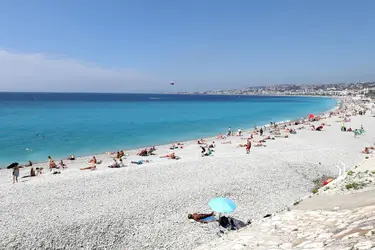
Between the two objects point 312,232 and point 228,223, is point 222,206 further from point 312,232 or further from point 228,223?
point 312,232

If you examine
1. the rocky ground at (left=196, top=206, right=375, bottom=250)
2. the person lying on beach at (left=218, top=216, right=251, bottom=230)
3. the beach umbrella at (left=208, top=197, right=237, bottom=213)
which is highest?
the rocky ground at (left=196, top=206, right=375, bottom=250)

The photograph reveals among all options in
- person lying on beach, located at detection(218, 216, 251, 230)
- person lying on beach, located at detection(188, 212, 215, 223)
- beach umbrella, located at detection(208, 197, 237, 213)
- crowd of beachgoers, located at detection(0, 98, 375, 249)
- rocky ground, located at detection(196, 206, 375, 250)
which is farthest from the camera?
person lying on beach, located at detection(188, 212, 215, 223)

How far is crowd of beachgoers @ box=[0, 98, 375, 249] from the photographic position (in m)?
10.7

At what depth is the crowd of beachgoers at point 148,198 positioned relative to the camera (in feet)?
35.2

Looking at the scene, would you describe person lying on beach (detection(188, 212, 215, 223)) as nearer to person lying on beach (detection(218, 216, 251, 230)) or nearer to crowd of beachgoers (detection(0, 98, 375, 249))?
crowd of beachgoers (detection(0, 98, 375, 249))

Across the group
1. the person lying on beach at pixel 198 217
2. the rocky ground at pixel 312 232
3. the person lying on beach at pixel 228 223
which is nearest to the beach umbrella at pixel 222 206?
the person lying on beach at pixel 228 223

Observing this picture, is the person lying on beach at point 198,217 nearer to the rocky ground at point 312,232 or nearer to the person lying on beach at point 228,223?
the person lying on beach at point 228,223

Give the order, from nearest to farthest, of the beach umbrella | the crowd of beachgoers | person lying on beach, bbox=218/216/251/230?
the crowd of beachgoers < the beach umbrella < person lying on beach, bbox=218/216/251/230

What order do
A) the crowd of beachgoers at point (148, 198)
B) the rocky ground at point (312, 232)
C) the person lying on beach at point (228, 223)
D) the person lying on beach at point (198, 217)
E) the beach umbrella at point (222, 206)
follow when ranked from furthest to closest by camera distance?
the person lying on beach at point (198, 217), the person lying on beach at point (228, 223), the beach umbrella at point (222, 206), the crowd of beachgoers at point (148, 198), the rocky ground at point (312, 232)

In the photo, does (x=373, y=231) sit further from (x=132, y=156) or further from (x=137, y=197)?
(x=132, y=156)

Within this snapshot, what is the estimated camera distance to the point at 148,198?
45.6 feet

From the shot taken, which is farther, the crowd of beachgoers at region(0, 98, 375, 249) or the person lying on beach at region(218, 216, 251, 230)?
the person lying on beach at region(218, 216, 251, 230)

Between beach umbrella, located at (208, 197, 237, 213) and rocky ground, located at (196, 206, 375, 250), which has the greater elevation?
rocky ground, located at (196, 206, 375, 250)

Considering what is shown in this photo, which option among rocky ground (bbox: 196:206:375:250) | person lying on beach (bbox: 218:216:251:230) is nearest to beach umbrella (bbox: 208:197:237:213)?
person lying on beach (bbox: 218:216:251:230)
